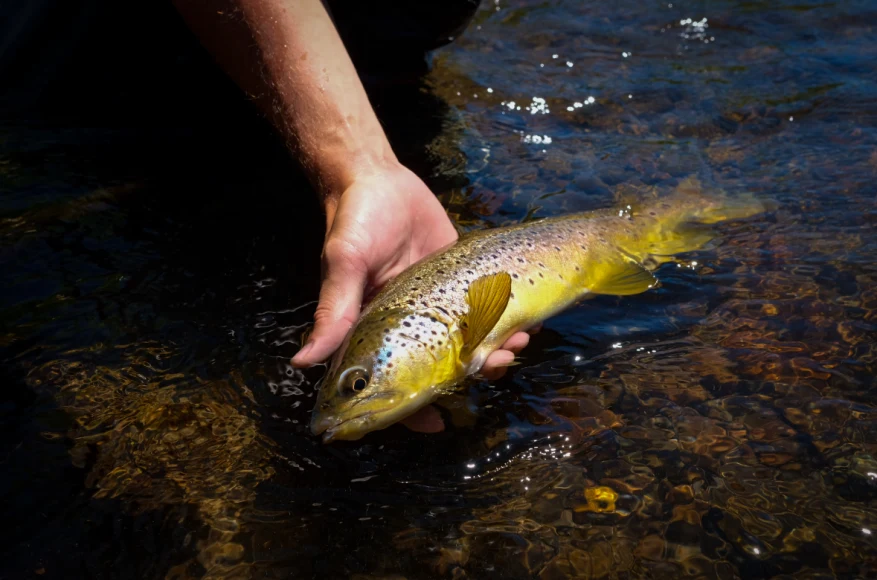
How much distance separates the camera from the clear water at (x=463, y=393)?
9.07 ft

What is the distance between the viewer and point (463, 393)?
3.53m

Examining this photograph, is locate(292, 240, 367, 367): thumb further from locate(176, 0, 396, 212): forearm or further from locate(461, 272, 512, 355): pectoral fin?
locate(176, 0, 396, 212): forearm

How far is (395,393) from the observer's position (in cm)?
312

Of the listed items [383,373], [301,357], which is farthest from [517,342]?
[301,357]

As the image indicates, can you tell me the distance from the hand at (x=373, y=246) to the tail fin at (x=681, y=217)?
1345mm

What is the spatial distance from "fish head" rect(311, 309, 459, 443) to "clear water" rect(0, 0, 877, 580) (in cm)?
23

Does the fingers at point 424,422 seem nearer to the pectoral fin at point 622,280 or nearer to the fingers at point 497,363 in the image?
the fingers at point 497,363

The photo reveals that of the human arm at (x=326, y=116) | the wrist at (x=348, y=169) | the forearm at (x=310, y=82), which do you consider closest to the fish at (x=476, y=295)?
the human arm at (x=326, y=116)

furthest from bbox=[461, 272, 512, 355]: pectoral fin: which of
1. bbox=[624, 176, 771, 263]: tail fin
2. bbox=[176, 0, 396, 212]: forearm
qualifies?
bbox=[624, 176, 771, 263]: tail fin

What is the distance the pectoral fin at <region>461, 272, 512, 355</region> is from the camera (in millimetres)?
3324

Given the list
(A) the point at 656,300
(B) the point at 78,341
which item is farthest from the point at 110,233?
(A) the point at 656,300

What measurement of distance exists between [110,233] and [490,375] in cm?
270

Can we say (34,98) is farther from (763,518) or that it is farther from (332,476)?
(763,518)

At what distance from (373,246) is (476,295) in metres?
0.57
